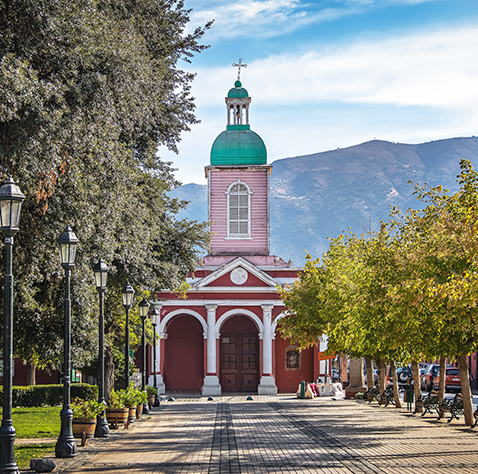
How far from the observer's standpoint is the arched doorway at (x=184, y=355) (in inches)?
1758

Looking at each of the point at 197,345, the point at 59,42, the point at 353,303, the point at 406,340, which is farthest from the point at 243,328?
the point at 59,42

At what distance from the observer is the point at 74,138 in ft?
47.8

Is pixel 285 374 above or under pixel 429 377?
above

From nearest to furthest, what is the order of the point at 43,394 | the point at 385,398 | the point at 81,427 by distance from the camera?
the point at 81,427
the point at 385,398
the point at 43,394

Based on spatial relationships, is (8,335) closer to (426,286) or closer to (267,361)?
(426,286)

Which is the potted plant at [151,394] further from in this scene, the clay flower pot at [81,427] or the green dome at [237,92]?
the green dome at [237,92]

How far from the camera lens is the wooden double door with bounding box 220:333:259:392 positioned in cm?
4488

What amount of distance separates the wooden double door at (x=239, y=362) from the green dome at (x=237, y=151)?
10894 millimetres

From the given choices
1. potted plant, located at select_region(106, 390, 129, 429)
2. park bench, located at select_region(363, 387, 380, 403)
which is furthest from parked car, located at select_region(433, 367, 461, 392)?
potted plant, located at select_region(106, 390, 129, 429)

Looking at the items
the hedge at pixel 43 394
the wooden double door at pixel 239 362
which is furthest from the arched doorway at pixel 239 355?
the hedge at pixel 43 394

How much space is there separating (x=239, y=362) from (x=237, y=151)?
13.2 meters

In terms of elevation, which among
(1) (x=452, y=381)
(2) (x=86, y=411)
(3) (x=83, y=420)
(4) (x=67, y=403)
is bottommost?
(1) (x=452, y=381)

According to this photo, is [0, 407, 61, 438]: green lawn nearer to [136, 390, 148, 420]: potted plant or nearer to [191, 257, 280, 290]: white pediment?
[136, 390, 148, 420]: potted plant

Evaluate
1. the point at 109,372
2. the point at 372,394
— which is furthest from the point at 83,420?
the point at 372,394
